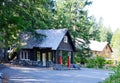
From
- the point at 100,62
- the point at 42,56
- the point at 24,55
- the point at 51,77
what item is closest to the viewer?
the point at 51,77

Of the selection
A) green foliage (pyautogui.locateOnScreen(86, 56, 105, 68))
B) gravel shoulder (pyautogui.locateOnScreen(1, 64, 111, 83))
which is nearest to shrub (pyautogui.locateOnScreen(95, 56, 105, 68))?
green foliage (pyautogui.locateOnScreen(86, 56, 105, 68))

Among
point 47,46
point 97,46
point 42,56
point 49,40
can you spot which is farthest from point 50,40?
point 97,46

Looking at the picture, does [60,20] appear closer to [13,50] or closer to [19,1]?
[13,50]

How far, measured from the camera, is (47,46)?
44.8 meters

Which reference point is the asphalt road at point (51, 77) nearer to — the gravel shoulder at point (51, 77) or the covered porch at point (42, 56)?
the gravel shoulder at point (51, 77)

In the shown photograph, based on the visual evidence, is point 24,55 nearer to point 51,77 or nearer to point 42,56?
point 42,56

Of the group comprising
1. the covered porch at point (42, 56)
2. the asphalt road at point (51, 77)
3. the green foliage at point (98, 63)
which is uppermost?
the covered porch at point (42, 56)

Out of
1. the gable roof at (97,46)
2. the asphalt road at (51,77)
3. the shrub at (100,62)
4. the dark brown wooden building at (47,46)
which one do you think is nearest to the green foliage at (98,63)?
the shrub at (100,62)

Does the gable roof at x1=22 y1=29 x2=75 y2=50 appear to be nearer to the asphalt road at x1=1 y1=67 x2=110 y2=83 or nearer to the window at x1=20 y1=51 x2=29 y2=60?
the window at x1=20 y1=51 x2=29 y2=60

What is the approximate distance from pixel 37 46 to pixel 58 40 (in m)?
3.25

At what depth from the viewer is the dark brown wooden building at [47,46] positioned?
4531 centimetres

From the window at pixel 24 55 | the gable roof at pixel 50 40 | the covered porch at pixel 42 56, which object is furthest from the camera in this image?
the window at pixel 24 55

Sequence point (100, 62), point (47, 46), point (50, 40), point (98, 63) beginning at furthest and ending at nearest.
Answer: point (98, 63), point (100, 62), point (50, 40), point (47, 46)

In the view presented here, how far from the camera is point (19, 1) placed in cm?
2531
